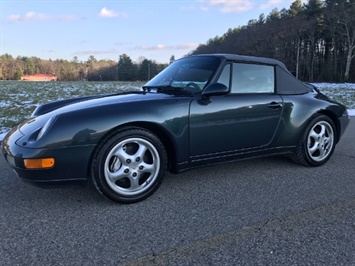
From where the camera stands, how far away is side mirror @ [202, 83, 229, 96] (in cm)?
323

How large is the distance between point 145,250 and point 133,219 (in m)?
0.50

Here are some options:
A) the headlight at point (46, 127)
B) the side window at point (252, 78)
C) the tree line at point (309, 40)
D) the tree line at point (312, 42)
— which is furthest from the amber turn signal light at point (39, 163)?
the tree line at point (312, 42)

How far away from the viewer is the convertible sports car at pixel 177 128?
2703 mm

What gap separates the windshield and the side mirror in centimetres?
10

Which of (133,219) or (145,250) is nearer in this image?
(145,250)

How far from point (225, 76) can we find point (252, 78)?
1.32 ft

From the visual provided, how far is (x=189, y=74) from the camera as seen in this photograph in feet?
12.0

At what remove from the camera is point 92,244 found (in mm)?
2271

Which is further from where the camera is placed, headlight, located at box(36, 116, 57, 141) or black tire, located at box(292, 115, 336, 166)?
black tire, located at box(292, 115, 336, 166)

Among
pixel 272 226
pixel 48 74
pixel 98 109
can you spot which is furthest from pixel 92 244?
pixel 48 74

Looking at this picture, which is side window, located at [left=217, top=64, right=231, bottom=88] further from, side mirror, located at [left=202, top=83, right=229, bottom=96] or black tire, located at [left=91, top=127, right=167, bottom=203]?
black tire, located at [left=91, top=127, right=167, bottom=203]

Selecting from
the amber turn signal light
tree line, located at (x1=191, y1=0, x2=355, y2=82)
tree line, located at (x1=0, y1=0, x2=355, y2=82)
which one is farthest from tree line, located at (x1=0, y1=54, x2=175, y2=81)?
the amber turn signal light

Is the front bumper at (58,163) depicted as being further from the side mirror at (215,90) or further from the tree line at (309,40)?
the tree line at (309,40)

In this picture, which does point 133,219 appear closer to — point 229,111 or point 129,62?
point 229,111
